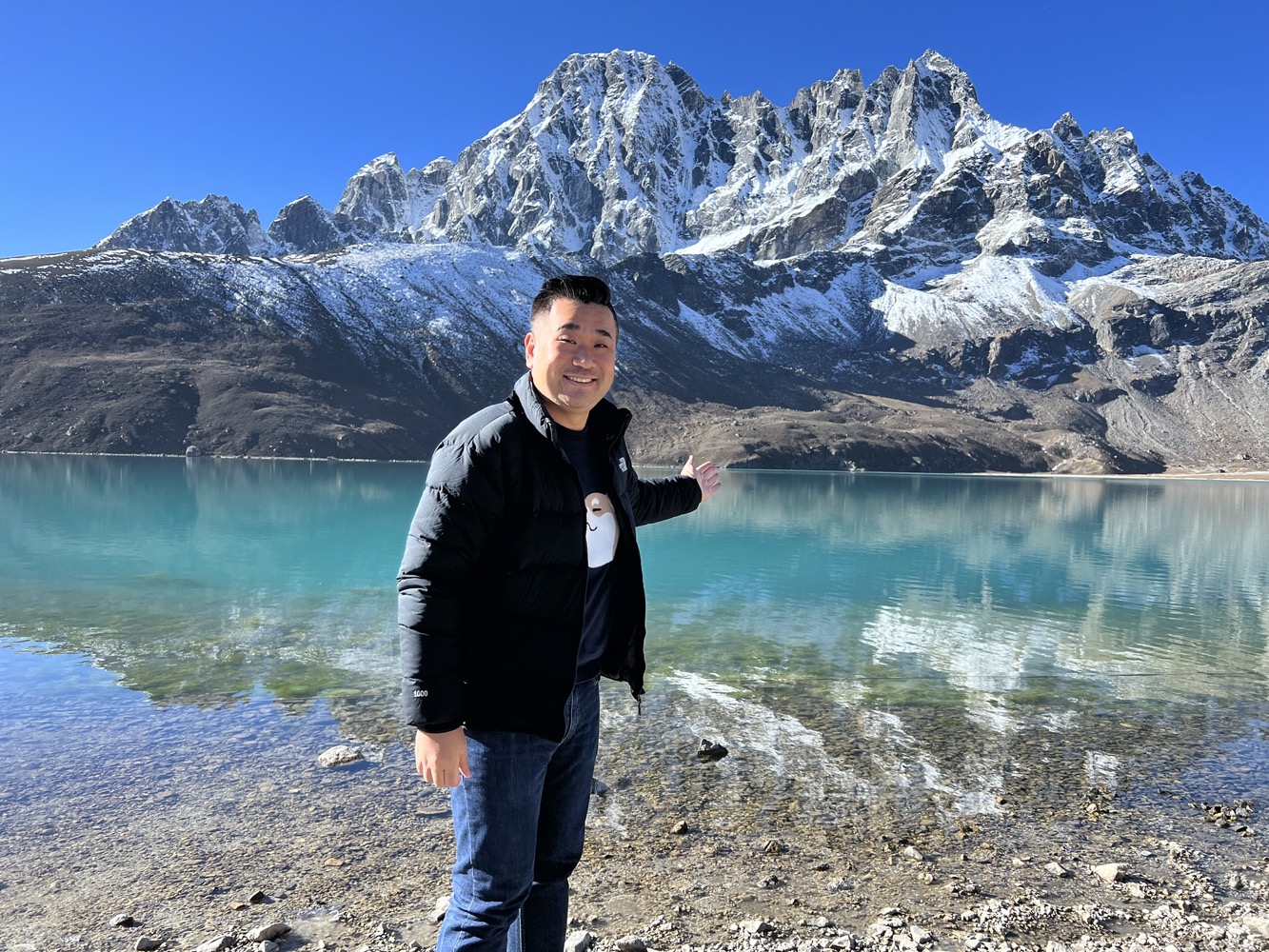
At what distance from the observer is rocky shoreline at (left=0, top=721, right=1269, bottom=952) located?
16.7 feet

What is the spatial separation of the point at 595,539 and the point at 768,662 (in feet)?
39.6

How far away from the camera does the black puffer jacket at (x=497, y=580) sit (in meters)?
2.84

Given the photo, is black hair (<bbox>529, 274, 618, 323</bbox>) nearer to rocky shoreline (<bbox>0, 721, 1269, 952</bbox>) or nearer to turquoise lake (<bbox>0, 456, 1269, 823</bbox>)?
rocky shoreline (<bbox>0, 721, 1269, 952</bbox>)

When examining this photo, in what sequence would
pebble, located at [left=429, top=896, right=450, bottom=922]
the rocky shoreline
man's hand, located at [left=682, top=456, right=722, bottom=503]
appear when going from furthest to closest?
pebble, located at [left=429, top=896, right=450, bottom=922]
the rocky shoreline
man's hand, located at [left=682, top=456, right=722, bottom=503]

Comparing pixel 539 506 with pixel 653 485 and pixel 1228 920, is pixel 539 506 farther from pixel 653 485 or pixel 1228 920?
pixel 1228 920

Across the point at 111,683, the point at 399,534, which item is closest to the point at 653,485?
the point at 111,683

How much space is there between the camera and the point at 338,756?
8.59 m

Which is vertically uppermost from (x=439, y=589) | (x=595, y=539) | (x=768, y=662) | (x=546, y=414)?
(x=546, y=414)

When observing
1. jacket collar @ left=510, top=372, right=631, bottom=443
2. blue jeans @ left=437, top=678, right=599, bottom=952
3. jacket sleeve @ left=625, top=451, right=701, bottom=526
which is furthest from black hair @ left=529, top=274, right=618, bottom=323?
blue jeans @ left=437, top=678, right=599, bottom=952

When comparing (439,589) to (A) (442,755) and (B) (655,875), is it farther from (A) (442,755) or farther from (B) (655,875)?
(B) (655,875)

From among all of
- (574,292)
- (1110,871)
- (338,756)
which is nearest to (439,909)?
(338,756)

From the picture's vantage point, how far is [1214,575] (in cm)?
3067

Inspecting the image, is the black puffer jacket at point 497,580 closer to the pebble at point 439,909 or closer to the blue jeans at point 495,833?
the blue jeans at point 495,833

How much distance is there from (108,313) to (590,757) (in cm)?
15797
